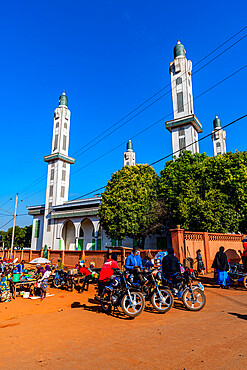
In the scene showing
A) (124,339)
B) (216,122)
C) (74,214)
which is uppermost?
(216,122)

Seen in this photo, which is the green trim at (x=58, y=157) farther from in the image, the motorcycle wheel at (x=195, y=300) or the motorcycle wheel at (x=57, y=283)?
the motorcycle wheel at (x=195, y=300)

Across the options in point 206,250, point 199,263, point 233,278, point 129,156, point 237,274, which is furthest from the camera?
point 129,156

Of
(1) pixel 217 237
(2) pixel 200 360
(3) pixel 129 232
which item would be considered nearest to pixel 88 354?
(2) pixel 200 360

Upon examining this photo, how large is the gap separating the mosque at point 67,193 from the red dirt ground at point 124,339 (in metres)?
23.8

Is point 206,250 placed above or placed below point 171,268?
above

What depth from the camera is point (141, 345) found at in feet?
14.2

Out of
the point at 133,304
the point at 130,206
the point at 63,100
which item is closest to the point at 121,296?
the point at 133,304

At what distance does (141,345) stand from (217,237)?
1340 centimetres

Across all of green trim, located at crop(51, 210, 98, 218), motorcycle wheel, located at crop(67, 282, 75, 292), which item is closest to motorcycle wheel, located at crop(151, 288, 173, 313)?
motorcycle wheel, located at crop(67, 282, 75, 292)

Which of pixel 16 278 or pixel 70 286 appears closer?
pixel 16 278

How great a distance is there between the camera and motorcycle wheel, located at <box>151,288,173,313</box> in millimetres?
6598

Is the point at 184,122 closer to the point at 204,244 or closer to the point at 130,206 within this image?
the point at 130,206

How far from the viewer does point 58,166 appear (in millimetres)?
41875

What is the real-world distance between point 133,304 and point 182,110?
31397 millimetres
